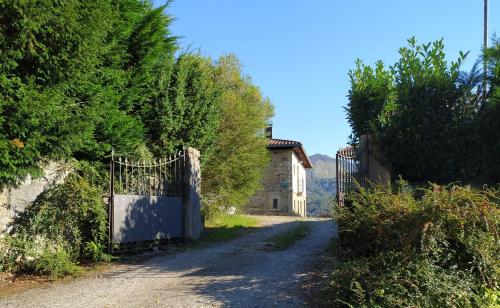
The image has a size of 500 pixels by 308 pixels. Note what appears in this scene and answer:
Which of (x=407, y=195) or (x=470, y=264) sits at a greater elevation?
(x=407, y=195)

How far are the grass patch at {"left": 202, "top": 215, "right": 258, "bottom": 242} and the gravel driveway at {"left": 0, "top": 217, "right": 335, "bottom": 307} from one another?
289 cm

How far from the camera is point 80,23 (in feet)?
27.1

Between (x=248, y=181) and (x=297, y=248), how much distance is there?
7.50 metres

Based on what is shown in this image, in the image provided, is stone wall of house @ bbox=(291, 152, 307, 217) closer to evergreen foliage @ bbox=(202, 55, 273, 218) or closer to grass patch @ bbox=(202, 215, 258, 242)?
evergreen foliage @ bbox=(202, 55, 273, 218)

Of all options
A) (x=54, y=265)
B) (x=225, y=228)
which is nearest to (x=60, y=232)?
(x=54, y=265)

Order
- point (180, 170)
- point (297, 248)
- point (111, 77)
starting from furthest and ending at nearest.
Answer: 1. point (180, 170)
2. point (297, 248)
3. point (111, 77)

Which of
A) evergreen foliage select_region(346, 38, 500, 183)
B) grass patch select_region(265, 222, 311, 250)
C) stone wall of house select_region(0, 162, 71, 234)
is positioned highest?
evergreen foliage select_region(346, 38, 500, 183)

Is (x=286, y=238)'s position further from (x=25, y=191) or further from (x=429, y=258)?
(x=429, y=258)

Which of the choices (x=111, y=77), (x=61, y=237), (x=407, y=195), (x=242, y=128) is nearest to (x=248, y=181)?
(x=242, y=128)

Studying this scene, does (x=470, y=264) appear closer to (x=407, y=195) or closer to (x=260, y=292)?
(x=407, y=195)

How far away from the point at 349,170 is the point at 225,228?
6.32 meters

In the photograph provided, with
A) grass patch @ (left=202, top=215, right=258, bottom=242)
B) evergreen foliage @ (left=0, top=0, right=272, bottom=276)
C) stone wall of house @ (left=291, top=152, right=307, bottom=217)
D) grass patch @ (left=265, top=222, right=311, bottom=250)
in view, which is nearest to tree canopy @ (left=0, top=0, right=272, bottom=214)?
evergreen foliage @ (left=0, top=0, right=272, bottom=276)

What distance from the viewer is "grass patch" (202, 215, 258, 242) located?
527 inches

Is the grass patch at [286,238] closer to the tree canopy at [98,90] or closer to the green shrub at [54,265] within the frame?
the tree canopy at [98,90]
